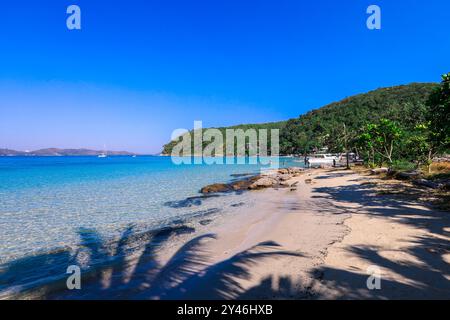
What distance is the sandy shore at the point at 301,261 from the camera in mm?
5320

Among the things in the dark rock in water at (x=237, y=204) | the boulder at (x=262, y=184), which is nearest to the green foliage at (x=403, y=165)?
the boulder at (x=262, y=184)

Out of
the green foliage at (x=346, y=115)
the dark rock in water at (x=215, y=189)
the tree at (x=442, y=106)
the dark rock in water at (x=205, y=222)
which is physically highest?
the green foliage at (x=346, y=115)

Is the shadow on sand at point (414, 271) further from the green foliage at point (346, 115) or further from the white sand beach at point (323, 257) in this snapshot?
the green foliage at point (346, 115)

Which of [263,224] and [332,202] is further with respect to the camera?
[332,202]

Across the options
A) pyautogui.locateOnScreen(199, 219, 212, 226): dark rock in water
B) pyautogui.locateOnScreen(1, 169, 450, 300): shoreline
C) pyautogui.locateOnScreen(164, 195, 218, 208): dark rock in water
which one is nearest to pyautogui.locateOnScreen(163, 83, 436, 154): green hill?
pyautogui.locateOnScreen(164, 195, 218, 208): dark rock in water

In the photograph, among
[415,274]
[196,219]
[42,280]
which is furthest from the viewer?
[196,219]

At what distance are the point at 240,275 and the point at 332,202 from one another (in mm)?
10646

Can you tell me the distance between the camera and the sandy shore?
5320mm

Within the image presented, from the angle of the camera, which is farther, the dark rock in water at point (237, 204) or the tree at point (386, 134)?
the tree at point (386, 134)

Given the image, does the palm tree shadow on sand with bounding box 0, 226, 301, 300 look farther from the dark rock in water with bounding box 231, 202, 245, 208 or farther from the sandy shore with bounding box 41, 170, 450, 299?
the dark rock in water with bounding box 231, 202, 245, 208

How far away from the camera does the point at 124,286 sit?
20.6ft
